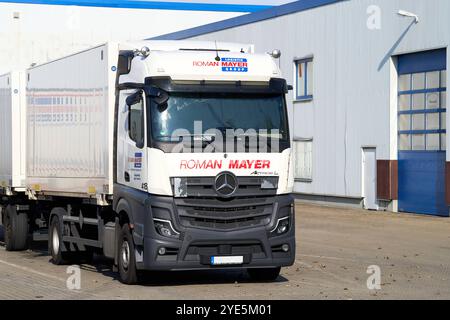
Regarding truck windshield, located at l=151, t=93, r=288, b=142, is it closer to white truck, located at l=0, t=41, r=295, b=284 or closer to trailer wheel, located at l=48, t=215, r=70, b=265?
white truck, located at l=0, t=41, r=295, b=284

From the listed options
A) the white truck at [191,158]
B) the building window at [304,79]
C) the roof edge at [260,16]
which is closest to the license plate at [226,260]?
the white truck at [191,158]

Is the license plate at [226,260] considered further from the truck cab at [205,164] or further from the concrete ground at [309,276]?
the concrete ground at [309,276]

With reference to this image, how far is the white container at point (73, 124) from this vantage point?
48.6 ft

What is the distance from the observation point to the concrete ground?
1291cm

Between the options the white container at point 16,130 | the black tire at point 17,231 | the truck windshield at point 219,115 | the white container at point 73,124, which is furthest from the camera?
the black tire at point 17,231

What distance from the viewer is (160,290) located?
1337 centimetres

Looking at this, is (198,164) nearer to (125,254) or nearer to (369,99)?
(125,254)

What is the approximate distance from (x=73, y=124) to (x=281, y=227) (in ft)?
15.0

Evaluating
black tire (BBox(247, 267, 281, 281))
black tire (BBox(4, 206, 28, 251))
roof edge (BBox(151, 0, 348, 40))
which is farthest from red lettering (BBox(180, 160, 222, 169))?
roof edge (BBox(151, 0, 348, 40))

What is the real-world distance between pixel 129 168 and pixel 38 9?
44.4 meters

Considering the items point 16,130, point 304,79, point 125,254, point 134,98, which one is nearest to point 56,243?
point 16,130

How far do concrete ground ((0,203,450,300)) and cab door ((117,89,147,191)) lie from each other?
1604mm

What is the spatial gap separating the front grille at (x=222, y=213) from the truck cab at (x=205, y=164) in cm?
1
